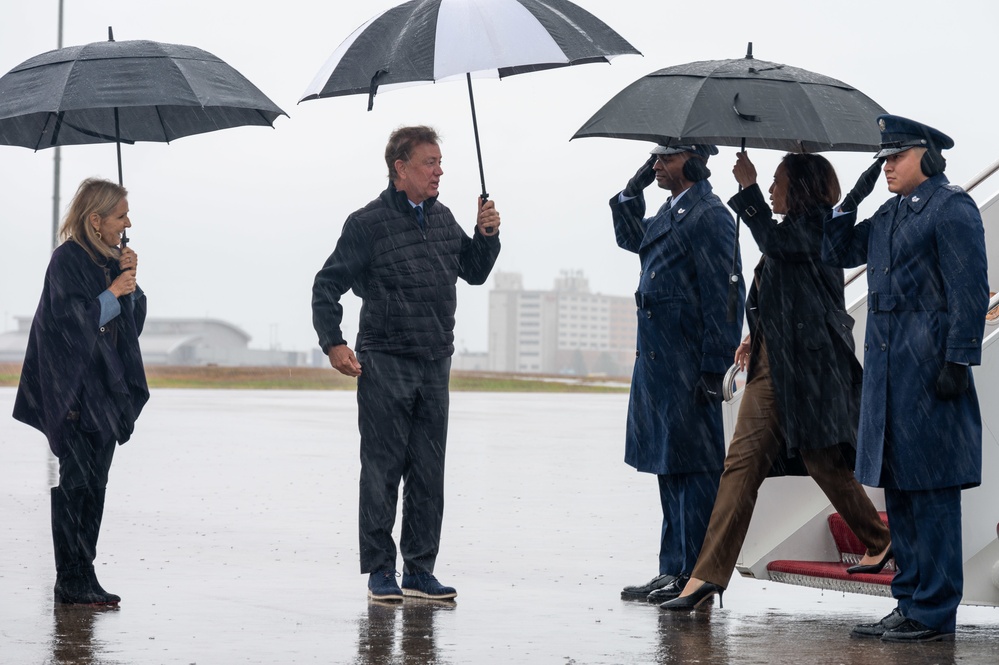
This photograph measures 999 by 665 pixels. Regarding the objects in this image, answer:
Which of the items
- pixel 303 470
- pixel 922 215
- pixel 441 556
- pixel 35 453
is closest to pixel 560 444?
pixel 303 470

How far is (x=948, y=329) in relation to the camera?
20.3 ft

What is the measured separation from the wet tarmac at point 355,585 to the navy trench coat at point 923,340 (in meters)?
0.73

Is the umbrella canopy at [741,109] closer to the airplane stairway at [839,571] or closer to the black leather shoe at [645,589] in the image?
the airplane stairway at [839,571]

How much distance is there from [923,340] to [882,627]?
3.90ft

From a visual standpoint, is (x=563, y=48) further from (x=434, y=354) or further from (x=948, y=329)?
(x=948, y=329)

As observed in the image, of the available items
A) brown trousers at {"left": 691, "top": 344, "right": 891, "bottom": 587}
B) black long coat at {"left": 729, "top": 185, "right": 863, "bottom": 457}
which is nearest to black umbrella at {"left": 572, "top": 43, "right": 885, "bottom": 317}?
black long coat at {"left": 729, "top": 185, "right": 863, "bottom": 457}

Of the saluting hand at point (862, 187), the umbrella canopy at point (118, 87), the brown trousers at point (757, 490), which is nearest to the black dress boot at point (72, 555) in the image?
the umbrella canopy at point (118, 87)

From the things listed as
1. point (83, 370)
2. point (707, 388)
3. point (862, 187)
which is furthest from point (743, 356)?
point (83, 370)

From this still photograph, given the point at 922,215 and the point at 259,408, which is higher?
the point at 922,215

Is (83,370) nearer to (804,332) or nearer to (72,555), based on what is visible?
(72,555)

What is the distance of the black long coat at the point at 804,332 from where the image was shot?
6.82 m

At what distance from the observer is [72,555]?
7.14 meters

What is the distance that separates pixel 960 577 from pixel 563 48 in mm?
2879

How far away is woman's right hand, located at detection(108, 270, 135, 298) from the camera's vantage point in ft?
23.5
